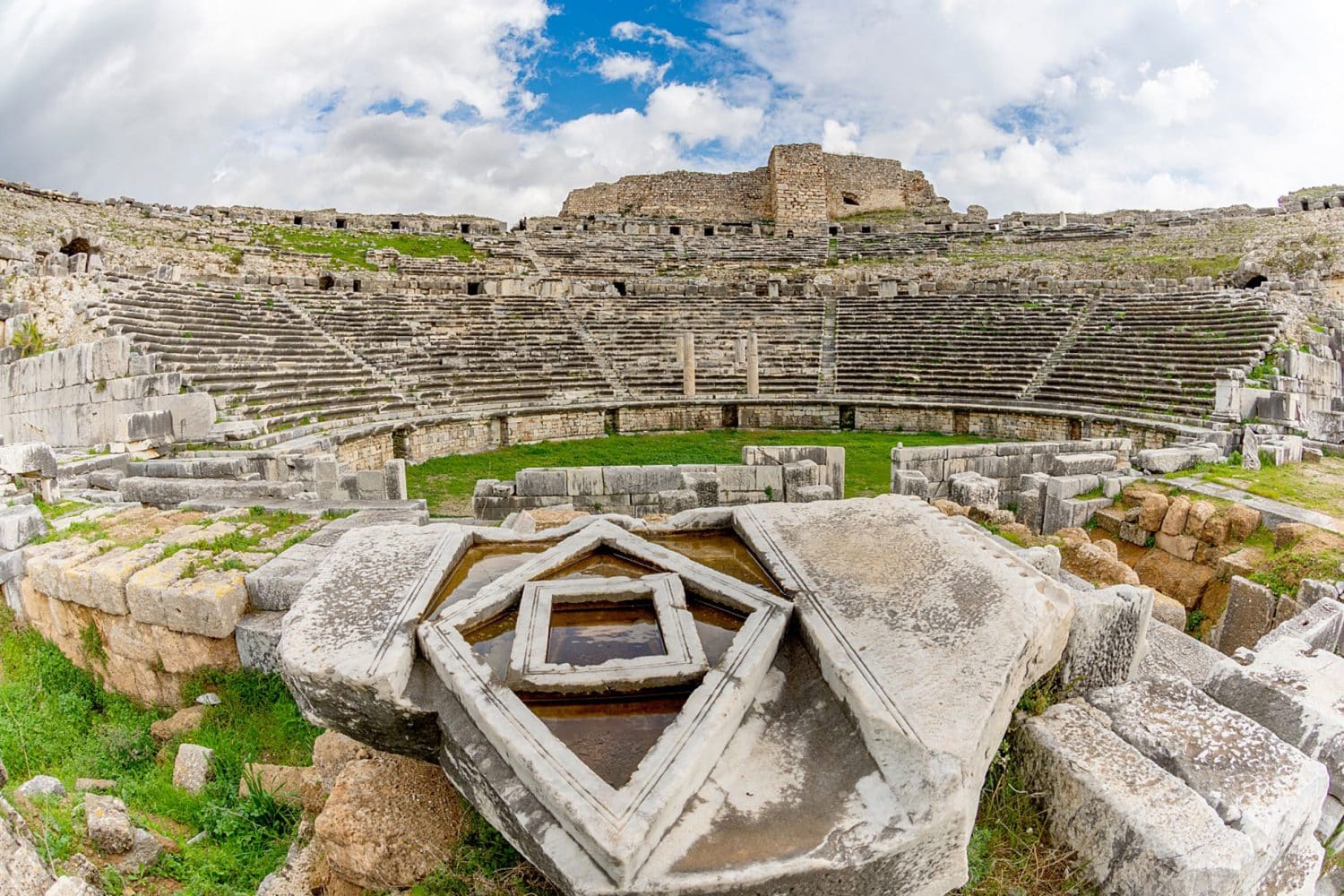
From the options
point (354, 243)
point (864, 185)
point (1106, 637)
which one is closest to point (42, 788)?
point (1106, 637)

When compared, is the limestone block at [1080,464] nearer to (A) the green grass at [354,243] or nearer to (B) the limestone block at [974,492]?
(B) the limestone block at [974,492]

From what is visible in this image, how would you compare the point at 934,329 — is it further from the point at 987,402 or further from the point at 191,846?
the point at 191,846

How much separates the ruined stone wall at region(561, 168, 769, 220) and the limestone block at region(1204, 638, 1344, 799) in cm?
3233

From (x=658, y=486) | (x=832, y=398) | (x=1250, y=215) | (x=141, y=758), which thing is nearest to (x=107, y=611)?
(x=141, y=758)

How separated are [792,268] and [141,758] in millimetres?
25404

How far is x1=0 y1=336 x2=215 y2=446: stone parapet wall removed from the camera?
11.1 m

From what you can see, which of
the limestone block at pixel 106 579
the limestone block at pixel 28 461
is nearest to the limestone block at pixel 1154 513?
the limestone block at pixel 106 579

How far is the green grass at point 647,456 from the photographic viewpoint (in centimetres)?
1111

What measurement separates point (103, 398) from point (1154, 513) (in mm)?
14447

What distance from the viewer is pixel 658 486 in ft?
27.2

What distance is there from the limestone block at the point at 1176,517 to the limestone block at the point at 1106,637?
5.20 m

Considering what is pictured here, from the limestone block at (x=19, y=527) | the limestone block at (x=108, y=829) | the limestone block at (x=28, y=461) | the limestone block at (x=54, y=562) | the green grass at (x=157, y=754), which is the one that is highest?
the limestone block at (x=28, y=461)

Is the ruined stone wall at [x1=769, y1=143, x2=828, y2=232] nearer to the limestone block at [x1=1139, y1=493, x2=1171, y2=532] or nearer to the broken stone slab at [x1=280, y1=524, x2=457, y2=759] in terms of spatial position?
the limestone block at [x1=1139, y1=493, x2=1171, y2=532]

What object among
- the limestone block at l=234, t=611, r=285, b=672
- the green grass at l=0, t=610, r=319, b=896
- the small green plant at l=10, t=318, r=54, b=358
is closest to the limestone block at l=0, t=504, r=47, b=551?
the green grass at l=0, t=610, r=319, b=896
